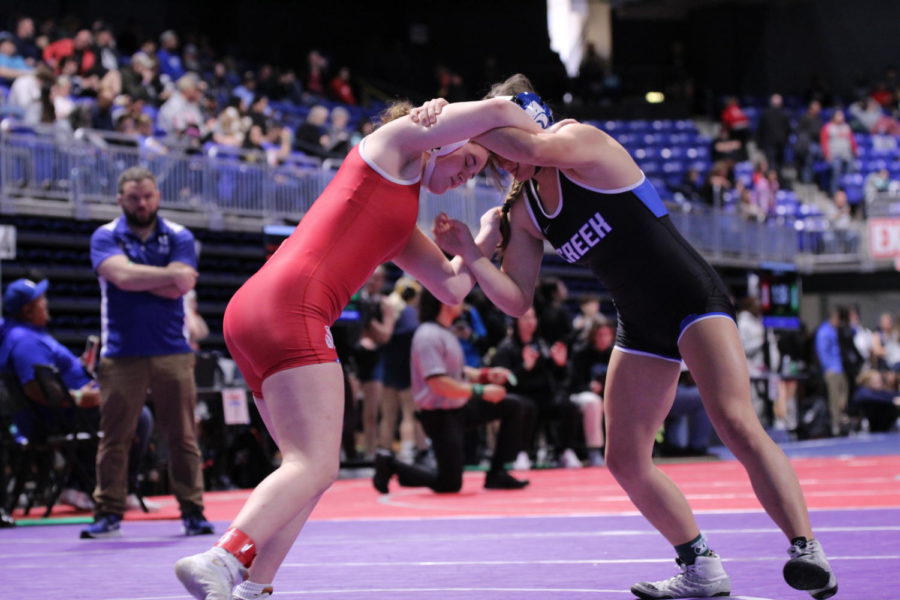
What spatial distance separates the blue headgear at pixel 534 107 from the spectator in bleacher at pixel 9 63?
11960mm

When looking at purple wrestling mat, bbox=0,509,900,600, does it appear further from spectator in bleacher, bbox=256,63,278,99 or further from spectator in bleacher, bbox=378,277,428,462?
spectator in bleacher, bbox=256,63,278,99

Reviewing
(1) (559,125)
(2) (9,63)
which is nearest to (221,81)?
(2) (9,63)

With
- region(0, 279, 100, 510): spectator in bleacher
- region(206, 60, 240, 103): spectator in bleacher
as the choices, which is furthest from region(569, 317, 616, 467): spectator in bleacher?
region(206, 60, 240, 103): spectator in bleacher

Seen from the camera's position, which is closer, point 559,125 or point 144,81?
point 559,125

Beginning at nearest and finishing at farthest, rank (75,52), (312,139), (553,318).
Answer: (553,318)
(75,52)
(312,139)

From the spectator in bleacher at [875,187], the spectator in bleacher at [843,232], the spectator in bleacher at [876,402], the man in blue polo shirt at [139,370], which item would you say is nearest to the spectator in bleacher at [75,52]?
the man in blue polo shirt at [139,370]

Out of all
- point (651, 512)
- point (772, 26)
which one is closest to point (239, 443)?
point (651, 512)

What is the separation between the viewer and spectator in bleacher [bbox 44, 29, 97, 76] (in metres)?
16.5

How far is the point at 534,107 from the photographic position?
4.39m

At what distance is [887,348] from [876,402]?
2.71 metres

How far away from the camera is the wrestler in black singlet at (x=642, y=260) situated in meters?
4.28

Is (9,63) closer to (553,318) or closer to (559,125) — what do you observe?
(553,318)

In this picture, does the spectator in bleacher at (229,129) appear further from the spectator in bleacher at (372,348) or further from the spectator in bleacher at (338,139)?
the spectator in bleacher at (372,348)

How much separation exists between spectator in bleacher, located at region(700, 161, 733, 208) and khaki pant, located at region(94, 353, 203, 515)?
18.8 m
